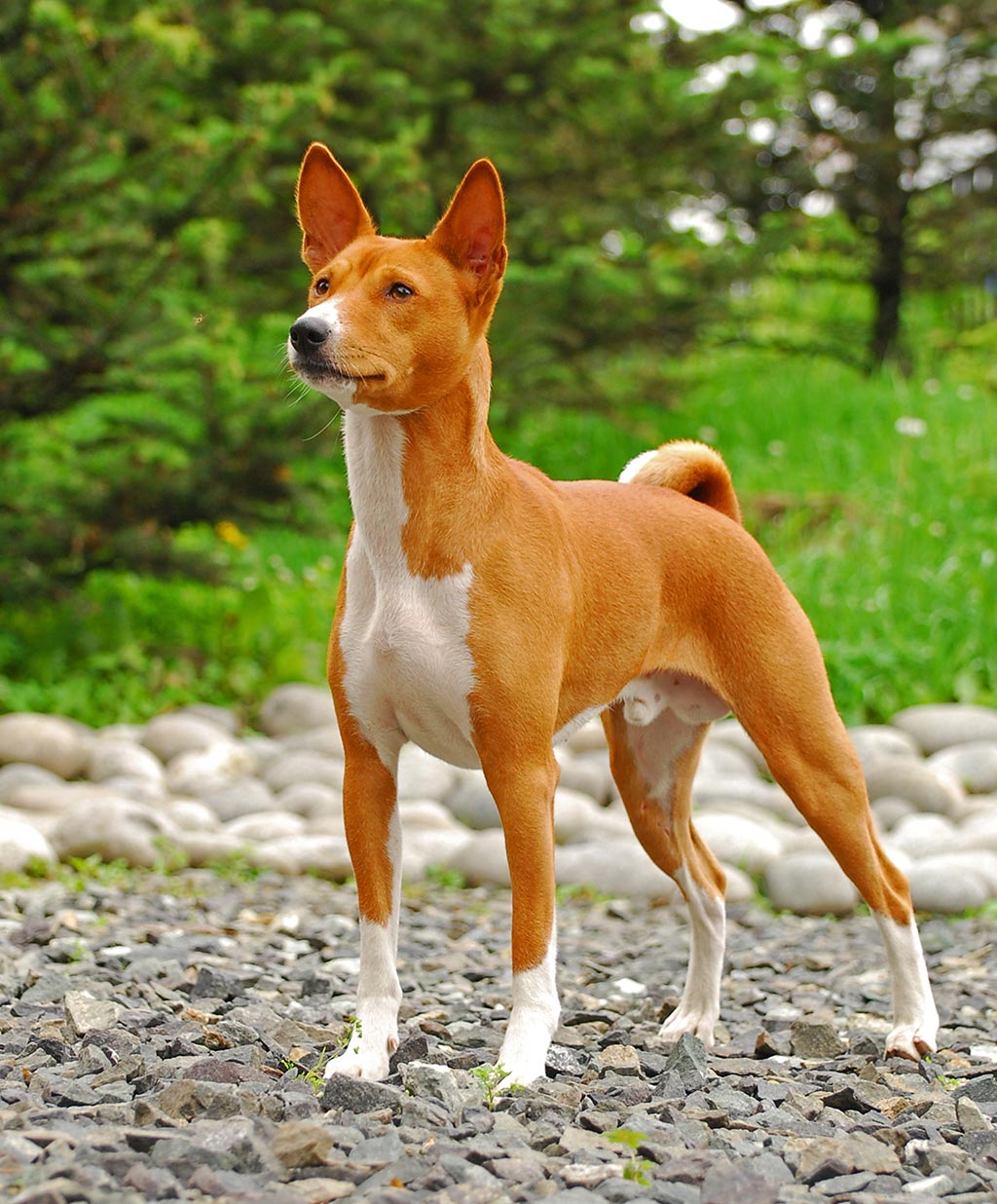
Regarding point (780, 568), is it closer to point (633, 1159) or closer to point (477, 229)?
point (477, 229)

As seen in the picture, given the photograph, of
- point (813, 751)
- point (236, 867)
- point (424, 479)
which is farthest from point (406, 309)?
point (236, 867)

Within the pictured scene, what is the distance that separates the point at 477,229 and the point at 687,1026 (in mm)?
2151

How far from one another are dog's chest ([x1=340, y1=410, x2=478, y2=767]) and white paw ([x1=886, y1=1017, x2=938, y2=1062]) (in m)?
1.37

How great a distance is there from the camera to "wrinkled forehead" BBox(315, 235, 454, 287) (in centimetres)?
299

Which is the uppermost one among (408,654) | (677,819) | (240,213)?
(240,213)

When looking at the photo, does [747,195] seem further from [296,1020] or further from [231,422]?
[296,1020]

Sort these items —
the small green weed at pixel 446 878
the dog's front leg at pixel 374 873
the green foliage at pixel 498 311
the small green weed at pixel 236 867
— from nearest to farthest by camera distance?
the dog's front leg at pixel 374 873 < the small green weed at pixel 236 867 < the small green weed at pixel 446 878 < the green foliage at pixel 498 311

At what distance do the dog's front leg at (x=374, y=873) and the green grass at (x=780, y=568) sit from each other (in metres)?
4.58

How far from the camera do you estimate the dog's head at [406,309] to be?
2.86 m

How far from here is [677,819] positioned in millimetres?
3928

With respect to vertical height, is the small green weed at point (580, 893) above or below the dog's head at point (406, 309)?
below

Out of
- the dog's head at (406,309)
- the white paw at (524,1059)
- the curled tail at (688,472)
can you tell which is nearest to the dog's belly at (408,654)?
the dog's head at (406,309)

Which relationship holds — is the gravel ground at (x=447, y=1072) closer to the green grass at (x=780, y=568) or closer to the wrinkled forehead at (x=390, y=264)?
the wrinkled forehead at (x=390, y=264)

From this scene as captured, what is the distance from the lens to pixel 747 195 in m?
12.7
